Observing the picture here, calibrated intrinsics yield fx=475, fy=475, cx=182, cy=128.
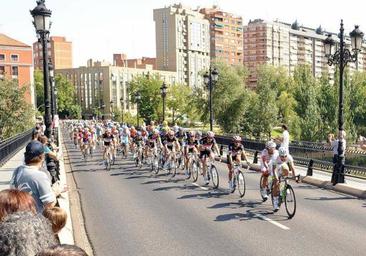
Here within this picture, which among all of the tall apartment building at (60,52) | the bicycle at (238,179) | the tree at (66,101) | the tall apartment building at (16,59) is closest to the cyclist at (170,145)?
the bicycle at (238,179)

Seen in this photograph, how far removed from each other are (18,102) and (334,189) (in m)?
29.9

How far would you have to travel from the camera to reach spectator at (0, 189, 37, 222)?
11.1 ft

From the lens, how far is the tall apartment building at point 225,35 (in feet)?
586

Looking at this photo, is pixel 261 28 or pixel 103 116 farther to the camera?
pixel 261 28

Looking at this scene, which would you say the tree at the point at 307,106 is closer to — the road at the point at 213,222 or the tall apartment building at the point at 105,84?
the road at the point at 213,222

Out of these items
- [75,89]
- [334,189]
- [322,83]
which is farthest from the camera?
[75,89]

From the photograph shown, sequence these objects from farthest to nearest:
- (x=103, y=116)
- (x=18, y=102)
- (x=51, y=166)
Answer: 1. (x=103, y=116)
2. (x=18, y=102)
3. (x=51, y=166)

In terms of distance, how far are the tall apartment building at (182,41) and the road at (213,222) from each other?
6112 inches

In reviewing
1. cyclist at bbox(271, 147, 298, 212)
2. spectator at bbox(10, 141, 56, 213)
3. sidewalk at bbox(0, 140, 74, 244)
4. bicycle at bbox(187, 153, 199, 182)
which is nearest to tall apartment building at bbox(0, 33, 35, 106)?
sidewalk at bbox(0, 140, 74, 244)

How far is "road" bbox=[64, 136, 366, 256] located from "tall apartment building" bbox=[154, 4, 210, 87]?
15524 centimetres

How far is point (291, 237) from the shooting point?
31.6 ft

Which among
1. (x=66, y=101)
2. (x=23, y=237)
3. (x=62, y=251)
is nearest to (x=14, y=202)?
(x=23, y=237)

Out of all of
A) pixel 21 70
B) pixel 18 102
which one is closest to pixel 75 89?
pixel 21 70

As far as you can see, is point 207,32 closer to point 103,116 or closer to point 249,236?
point 103,116
